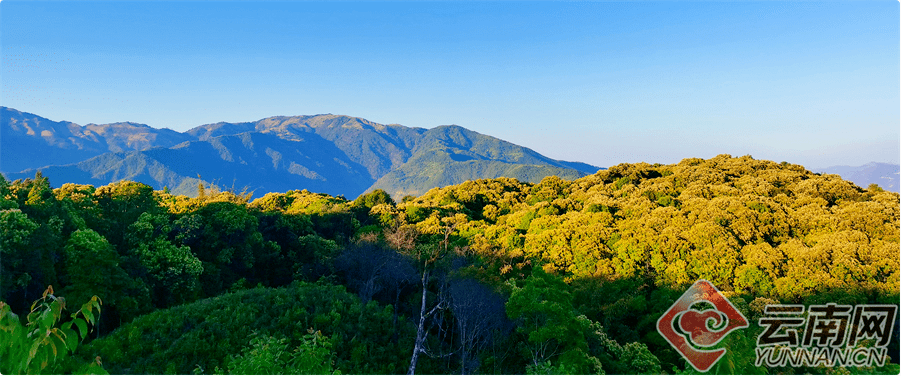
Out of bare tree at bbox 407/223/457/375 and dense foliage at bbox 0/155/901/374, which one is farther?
bare tree at bbox 407/223/457/375

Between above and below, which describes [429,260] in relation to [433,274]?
above

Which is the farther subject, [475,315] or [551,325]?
[475,315]

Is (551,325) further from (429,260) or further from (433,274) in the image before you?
(429,260)

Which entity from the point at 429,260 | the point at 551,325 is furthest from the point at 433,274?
the point at 551,325

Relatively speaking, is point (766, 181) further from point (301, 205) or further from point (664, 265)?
point (301, 205)

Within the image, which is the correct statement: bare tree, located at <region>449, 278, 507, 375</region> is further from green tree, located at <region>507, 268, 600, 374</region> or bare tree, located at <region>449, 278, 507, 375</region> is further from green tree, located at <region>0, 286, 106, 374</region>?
green tree, located at <region>0, 286, 106, 374</region>

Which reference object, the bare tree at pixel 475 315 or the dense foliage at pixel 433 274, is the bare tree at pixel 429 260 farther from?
the bare tree at pixel 475 315

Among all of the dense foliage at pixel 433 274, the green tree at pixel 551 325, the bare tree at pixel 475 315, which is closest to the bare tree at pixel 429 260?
the dense foliage at pixel 433 274

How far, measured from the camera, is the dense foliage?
15617 mm

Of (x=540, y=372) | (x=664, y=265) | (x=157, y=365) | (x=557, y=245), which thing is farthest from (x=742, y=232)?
(x=157, y=365)

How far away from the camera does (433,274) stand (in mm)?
25625

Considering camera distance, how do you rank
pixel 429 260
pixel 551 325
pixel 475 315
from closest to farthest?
pixel 551 325
pixel 475 315
pixel 429 260

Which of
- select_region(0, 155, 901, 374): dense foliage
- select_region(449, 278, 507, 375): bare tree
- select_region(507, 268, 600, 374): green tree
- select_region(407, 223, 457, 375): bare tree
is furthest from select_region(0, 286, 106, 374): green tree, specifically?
select_region(407, 223, 457, 375): bare tree

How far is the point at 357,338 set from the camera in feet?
58.5
